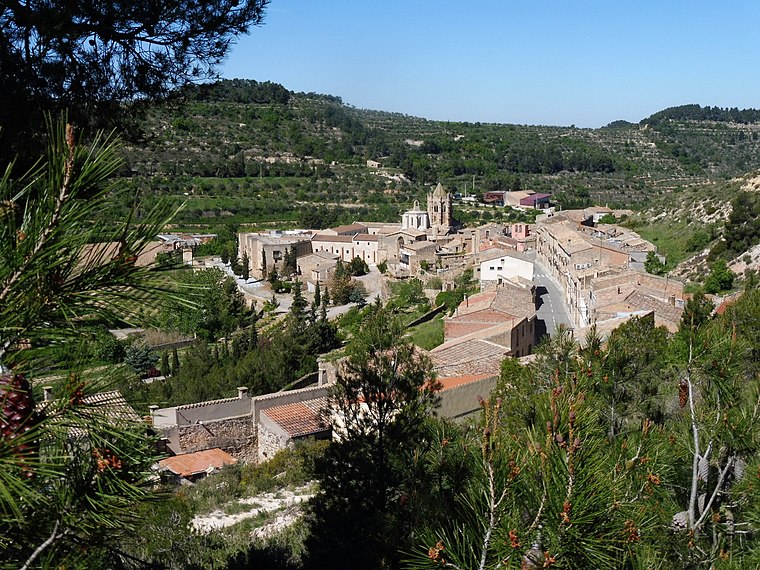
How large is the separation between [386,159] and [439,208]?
34.0 m

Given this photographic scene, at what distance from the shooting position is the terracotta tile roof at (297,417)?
44.0ft

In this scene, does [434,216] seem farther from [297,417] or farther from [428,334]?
[297,417]

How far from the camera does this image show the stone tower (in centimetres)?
5112

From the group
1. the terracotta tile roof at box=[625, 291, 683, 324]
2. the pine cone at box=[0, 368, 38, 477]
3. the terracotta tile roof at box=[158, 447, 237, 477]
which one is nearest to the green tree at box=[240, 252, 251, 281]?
the terracotta tile roof at box=[625, 291, 683, 324]

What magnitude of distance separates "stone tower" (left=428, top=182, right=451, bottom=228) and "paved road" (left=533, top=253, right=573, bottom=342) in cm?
1563

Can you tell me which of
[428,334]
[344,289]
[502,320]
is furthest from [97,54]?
[344,289]

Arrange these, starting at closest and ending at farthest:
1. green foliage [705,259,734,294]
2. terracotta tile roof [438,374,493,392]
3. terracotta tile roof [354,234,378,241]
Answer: terracotta tile roof [438,374,493,392] < green foliage [705,259,734,294] < terracotta tile roof [354,234,378,241]

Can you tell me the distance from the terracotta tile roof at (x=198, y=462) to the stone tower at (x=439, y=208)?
39031 mm

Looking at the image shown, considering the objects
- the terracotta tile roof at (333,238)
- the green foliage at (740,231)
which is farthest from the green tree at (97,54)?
the terracotta tile roof at (333,238)

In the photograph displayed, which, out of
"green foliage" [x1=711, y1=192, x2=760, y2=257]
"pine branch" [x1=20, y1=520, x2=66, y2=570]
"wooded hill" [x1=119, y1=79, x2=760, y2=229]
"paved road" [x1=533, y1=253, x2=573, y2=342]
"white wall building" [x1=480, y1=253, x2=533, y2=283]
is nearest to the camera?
"pine branch" [x1=20, y1=520, x2=66, y2=570]

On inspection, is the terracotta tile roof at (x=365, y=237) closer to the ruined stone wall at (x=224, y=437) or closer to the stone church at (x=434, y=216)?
the stone church at (x=434, y=216)

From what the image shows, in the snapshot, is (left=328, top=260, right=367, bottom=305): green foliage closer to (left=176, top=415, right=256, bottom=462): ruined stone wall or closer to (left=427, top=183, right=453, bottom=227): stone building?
(left=427, top=183, right=453, bottom=227): stone building

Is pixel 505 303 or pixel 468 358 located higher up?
pixel 505 303

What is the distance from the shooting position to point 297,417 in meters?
13.8
